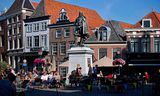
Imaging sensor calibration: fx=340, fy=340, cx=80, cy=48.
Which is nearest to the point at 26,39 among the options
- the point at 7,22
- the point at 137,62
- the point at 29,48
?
the point at 29,48

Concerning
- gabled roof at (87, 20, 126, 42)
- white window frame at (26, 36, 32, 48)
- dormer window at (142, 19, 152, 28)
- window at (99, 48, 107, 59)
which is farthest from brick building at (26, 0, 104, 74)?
dormer window at (142, 19, 152, 28)

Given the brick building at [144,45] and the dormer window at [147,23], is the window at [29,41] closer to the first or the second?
the brick building at [144,45]

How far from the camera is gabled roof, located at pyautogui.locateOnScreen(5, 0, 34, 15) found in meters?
47.0

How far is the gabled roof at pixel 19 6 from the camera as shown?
47044mm

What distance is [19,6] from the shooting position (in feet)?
156

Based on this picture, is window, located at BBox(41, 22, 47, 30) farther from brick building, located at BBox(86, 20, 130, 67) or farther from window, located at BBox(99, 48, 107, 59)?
window, located at BBox(99, 48, 107, 59)

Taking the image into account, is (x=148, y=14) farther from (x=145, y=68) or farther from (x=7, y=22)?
(x=7, y=22)

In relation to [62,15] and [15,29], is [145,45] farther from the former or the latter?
[15,29]

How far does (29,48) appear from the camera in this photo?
4472 centimetres

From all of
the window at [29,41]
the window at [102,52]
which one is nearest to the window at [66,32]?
the window at [102,52]

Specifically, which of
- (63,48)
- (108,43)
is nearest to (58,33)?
(63,48)

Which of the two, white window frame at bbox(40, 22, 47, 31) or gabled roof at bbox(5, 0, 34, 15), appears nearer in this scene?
white window frame at bbox(40, 22, 47, 31)

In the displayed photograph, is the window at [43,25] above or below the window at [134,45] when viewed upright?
above

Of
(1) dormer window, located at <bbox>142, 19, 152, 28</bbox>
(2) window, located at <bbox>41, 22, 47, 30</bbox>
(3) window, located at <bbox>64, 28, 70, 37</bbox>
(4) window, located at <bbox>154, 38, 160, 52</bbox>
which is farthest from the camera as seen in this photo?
(2) window, located at <bbox>41, 22, 47, 30</bbox>
